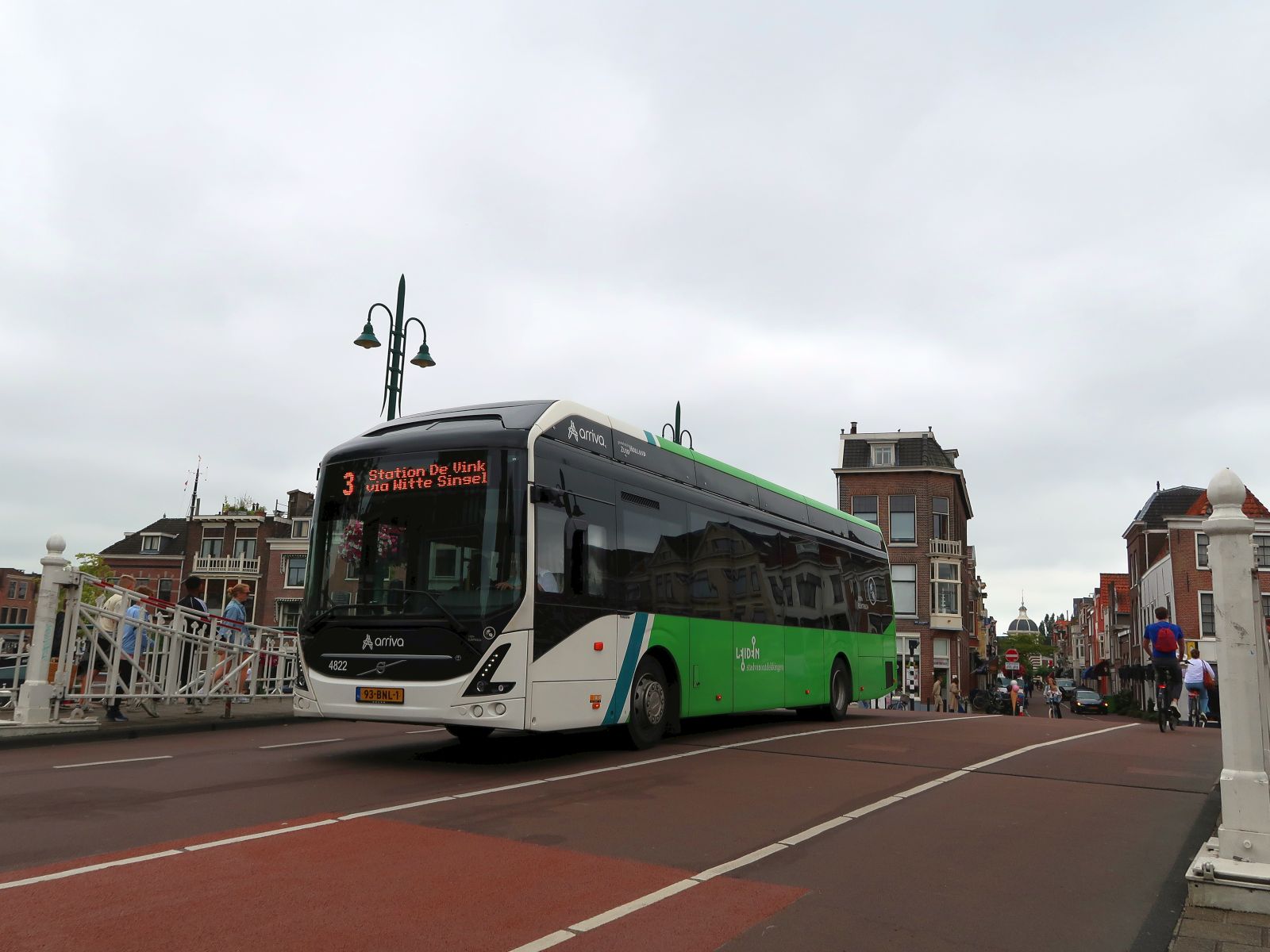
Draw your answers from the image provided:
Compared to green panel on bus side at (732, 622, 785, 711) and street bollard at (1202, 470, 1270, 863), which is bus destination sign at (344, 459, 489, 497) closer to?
green panel on bus side at (732, 622, 785, 711)

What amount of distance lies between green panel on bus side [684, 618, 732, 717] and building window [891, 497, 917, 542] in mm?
38164

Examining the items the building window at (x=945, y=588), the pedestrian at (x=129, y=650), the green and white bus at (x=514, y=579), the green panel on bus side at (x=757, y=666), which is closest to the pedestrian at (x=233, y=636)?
the pedestrian at (x=129, y=650)

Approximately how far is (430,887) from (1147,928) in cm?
342

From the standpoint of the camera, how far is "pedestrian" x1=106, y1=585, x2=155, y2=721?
12195 mm

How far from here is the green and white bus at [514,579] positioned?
8695 mm

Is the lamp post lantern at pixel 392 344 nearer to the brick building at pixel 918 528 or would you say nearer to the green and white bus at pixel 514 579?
the green and white bus at pixel 514 579

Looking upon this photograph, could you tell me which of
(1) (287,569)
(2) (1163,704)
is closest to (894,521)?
(2) (1163,704)

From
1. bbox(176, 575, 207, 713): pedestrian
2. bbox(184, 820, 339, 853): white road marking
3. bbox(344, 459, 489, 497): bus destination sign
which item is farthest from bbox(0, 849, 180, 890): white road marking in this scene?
bbox(176, 575, 207, 713): pedestrian

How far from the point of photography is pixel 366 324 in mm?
16797

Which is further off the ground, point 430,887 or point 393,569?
point 393,569

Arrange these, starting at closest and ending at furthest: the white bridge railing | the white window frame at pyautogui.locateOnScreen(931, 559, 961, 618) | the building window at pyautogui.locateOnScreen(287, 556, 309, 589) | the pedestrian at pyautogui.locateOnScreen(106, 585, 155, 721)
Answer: the white bridge railing < the pedestrian at pyautogui.locateOnScreen(106, 585, 155, 721) < the white window frame at pyautogui.locateOnScreen(931, 559, 961, 618) < the building window at pyautogui.locateOnScreen(287, 556, 309, 589)

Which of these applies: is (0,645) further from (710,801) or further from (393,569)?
(710,801)

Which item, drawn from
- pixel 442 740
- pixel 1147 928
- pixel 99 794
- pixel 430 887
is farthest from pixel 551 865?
pixel 442 740

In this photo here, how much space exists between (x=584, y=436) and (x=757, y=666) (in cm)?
476
